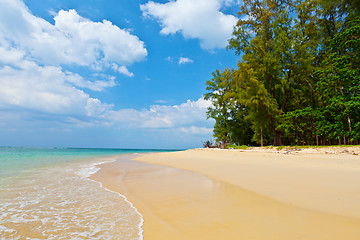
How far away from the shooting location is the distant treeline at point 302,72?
14.0 meters

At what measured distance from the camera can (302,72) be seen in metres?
18.2

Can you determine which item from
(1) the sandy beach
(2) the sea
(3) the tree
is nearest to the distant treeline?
(3) the tree

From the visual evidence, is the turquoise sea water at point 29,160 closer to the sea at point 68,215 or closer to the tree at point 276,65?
the sea at point 68,215

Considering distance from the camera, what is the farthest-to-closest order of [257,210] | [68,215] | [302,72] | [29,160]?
[302,72]
[29,160]
[68,215]
[257,210]

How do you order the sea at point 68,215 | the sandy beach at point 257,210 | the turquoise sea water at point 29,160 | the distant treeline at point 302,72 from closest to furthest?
the sandy beach at point 257,210 → the sea at point 68,215 → the turquoise sea water at point 29,160 → the distant treeline at point 302,72

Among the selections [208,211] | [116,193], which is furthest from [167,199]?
[116,193]

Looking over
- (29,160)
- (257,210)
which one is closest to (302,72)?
(257,210)

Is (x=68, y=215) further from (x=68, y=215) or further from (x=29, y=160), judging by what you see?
(x=29, y=160)

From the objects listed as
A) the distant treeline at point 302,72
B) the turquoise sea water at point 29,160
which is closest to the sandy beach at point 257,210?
the turquoise sea water at point 29,160

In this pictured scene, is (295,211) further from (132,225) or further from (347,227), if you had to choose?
(132,225)

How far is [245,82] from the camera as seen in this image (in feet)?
62.8

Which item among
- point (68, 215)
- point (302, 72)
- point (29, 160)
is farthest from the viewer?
point (302, 72)

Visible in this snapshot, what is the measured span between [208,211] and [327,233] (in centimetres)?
145

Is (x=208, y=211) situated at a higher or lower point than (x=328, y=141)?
lower
